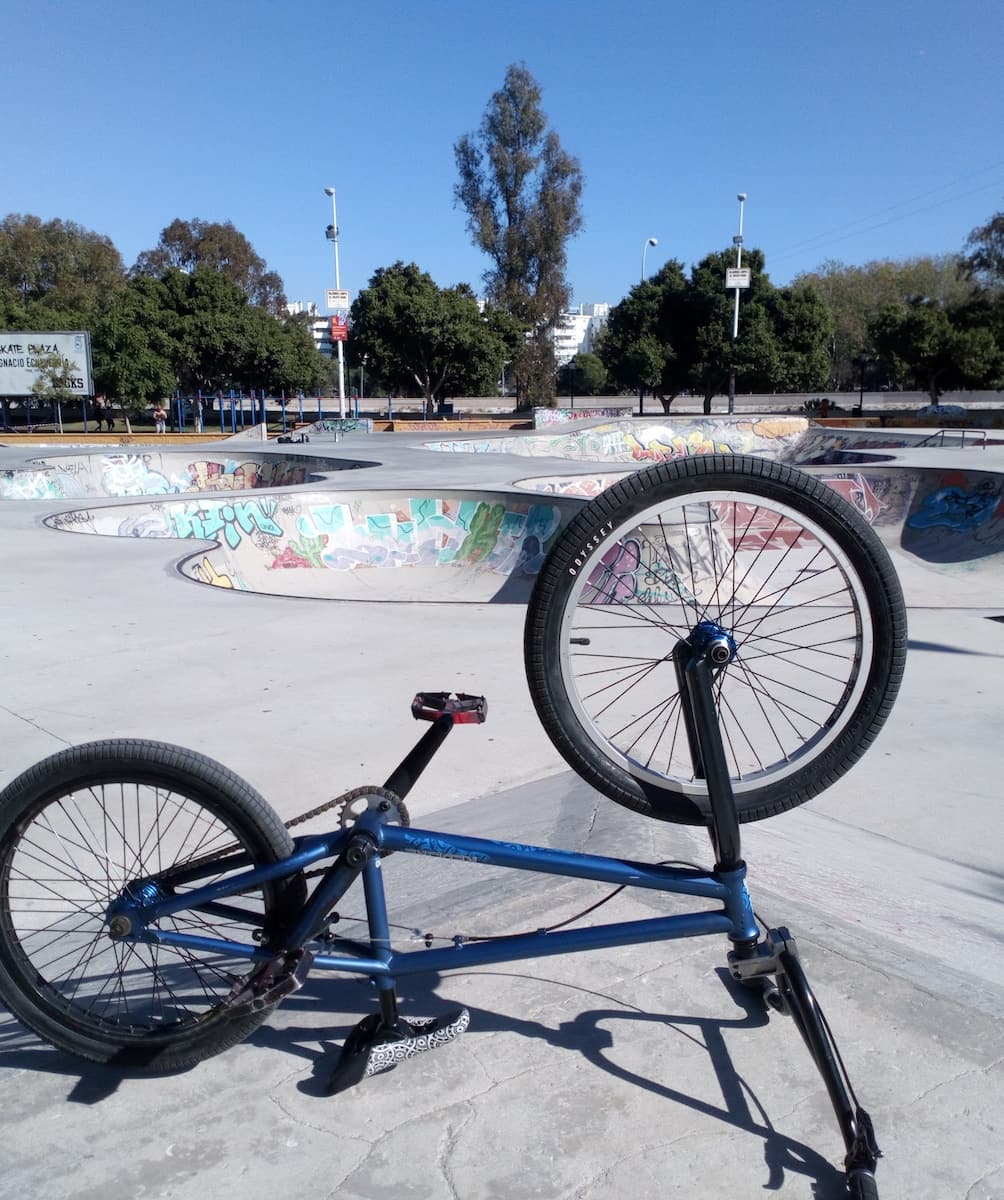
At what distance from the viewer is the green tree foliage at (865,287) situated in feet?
222

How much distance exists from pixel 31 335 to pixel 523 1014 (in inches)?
1620

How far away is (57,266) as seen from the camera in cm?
5938

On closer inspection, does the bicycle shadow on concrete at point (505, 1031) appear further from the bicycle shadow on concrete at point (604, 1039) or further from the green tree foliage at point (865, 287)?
the green tree foliage at point (865, 287)

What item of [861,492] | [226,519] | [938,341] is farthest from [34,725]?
[938,341]

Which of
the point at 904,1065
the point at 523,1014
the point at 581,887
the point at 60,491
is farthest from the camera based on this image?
the point at 60,491

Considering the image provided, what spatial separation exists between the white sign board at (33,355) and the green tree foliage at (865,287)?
2006 inches

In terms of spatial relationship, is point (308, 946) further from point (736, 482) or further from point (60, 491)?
point (60, 491)

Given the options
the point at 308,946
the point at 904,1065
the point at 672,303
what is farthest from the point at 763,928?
the point at 672,303

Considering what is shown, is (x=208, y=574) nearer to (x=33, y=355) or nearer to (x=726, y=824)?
(x=726, y=824)

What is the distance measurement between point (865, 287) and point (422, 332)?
4081 centimetres

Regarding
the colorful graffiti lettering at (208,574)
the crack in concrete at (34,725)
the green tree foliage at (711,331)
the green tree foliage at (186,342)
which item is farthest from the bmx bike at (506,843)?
the green tree foliage at (711,331)

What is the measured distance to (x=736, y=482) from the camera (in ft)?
6.42

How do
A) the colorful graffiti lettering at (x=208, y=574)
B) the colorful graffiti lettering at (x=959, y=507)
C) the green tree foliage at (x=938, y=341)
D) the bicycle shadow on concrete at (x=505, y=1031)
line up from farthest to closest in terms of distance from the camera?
1. the green tree foliage at (x=938, y=341)
2. the colorful graffiti lettering at (x=959, y=507)
3. the colorful graffiti lettering at (x=208, y=574)
4. the bicycle shadow on concrete at (x=505, y=1031)

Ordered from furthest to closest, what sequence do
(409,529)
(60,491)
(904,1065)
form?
(60,491), (409,529), (904,1065)
